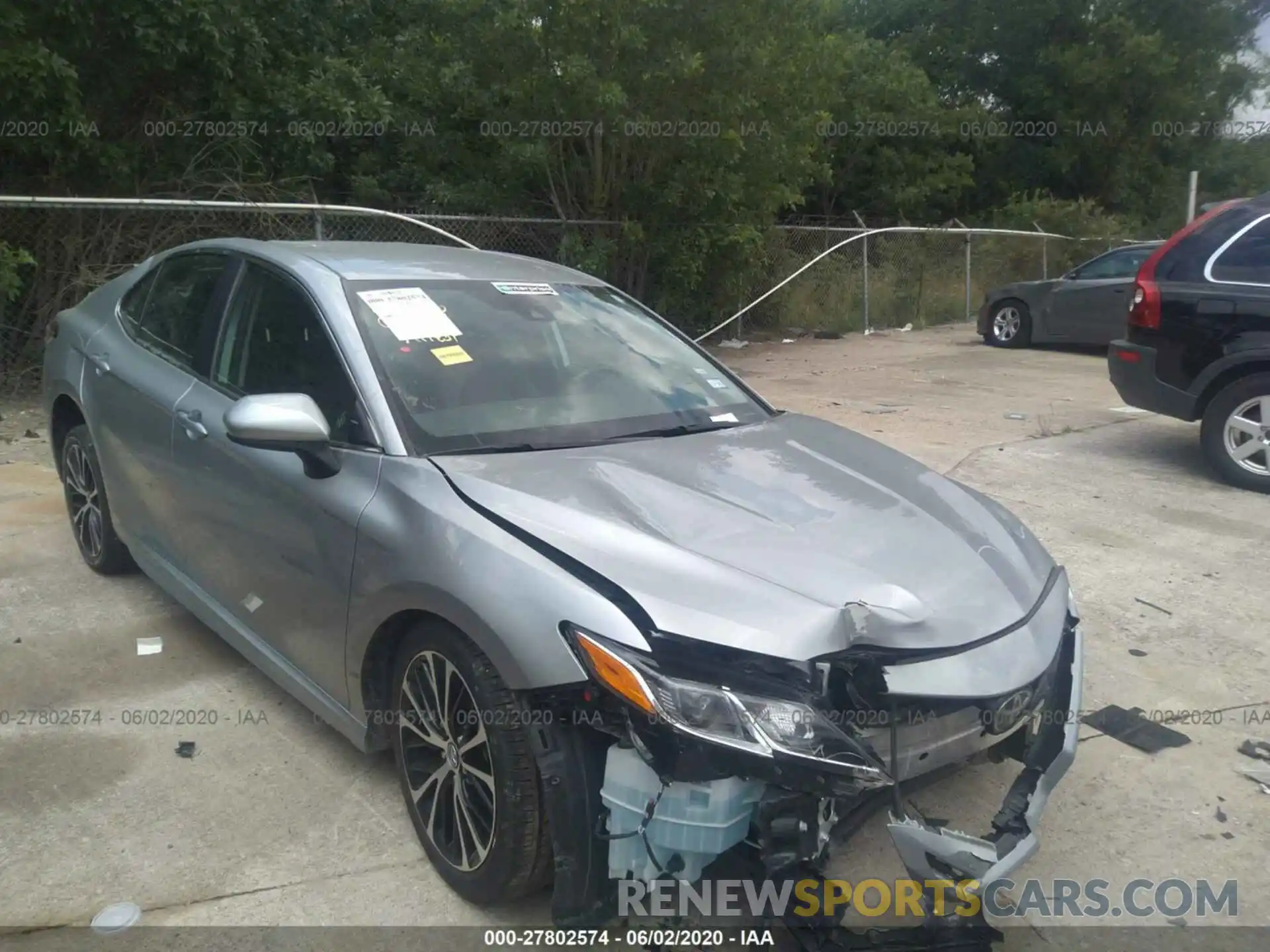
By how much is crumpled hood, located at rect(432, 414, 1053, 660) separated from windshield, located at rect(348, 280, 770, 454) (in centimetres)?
16

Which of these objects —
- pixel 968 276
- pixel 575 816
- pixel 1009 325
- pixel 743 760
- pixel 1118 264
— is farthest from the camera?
pixel 968 276

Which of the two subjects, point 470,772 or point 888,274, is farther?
point 888,274

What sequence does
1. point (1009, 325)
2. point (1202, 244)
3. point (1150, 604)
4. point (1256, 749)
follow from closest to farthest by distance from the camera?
point (1256, 749)
point (1150, 604)
point (1202, 244)
point (1009, 325)

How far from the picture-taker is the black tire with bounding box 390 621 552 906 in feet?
8.19

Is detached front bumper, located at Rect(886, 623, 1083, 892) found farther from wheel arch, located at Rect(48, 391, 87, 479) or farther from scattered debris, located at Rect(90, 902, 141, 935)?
wheel arch, located at Rect(48, 391, 87, 479)

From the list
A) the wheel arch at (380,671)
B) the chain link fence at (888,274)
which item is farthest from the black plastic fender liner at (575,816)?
the chain link fence at (888,274)

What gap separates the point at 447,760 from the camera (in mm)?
2773

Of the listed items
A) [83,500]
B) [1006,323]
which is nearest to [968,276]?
[1006,323]

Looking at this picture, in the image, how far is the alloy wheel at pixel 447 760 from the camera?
8.64 ft

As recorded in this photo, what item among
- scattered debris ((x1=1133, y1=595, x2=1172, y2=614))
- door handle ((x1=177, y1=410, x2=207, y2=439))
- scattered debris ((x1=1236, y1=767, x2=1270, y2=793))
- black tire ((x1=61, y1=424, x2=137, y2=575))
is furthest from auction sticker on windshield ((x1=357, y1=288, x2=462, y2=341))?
scattered debris ((x1=1133, y1=595, x2=1172, y2=614))

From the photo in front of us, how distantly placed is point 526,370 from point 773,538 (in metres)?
1.16

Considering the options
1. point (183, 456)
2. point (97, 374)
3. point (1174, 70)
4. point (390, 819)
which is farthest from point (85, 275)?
point (1174, 70)

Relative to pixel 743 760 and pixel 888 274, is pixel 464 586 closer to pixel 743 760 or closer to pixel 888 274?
pixel 743 760

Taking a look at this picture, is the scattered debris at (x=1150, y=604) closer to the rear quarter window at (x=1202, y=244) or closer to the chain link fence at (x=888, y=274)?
the rear quarter window at (x=1202, y=244)
